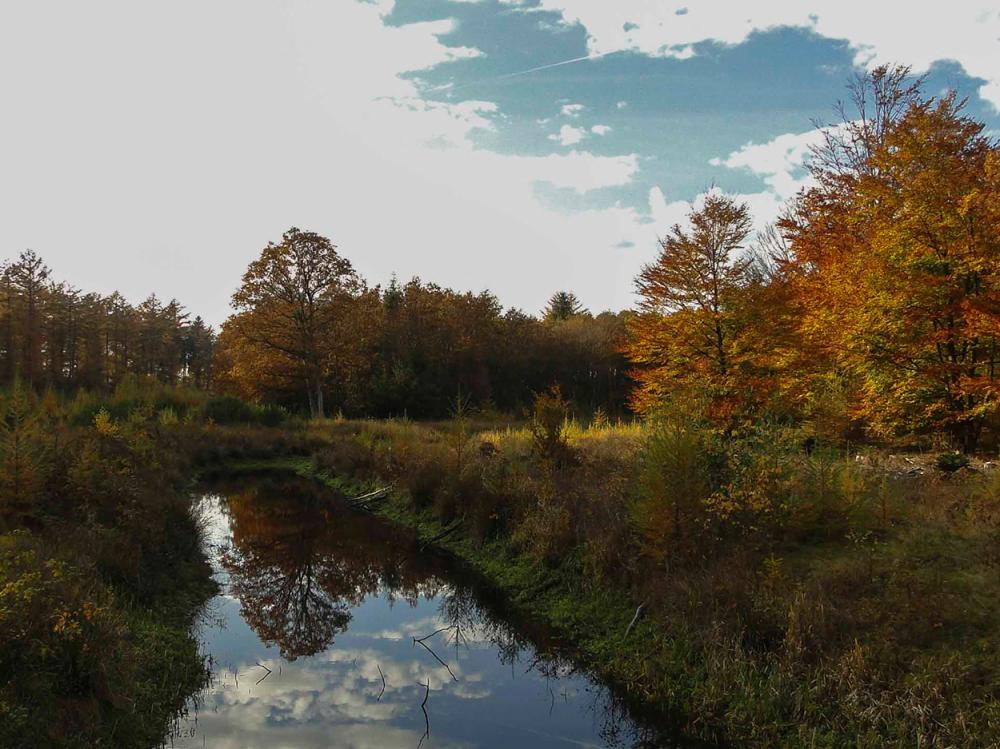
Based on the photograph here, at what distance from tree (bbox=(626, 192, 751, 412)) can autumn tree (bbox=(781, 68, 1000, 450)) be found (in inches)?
84.1

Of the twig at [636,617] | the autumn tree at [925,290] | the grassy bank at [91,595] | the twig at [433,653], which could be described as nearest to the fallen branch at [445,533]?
the twig at [433,653]

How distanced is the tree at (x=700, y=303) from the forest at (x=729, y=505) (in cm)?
7

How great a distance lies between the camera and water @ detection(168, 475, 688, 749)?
292 inches

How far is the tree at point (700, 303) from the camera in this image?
1614 centimetres

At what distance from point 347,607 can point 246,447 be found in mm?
18996

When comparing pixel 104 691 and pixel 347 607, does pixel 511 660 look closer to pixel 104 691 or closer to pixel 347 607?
pixel 347 607

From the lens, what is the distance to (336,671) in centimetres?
913

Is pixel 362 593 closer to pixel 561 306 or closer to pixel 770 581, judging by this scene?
pixel 770 581

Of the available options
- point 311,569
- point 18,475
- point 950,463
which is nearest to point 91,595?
point 18,475

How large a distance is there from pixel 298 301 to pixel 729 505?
3281 cm

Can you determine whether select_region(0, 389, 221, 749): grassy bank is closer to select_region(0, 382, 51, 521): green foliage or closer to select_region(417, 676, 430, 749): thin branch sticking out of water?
select_region(0, 382, 51, 521): green foliage

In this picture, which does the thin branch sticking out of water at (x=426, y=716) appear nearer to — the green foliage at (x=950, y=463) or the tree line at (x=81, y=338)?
the green foliage at (x=950, y=463)

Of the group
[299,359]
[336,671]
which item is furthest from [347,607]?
[299,359]

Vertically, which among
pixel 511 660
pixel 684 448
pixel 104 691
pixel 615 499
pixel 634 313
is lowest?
pixel 511 660
